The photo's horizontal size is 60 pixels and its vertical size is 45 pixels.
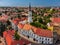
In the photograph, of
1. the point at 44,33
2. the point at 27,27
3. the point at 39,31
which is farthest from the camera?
the point at 27,27

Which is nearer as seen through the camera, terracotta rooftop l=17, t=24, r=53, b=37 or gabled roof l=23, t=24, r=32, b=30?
terracotta rooftop l=17, t=24, r=53, b=37

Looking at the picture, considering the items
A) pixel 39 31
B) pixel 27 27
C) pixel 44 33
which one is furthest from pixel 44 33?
pixel 27 27

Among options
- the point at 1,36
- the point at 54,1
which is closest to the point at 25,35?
the point at 1,36

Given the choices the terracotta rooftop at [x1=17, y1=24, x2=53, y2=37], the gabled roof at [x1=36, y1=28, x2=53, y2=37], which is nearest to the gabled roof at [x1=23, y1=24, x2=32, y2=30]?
the terracotta rooftop at [x1=17, y1=24, x2=53, y2=37]

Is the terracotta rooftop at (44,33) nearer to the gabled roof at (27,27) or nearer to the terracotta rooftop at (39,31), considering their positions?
the terracotta rooftop at (39,31)

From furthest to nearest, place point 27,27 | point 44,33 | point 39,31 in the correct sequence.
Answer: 1. point 27,27
2. point 39,31
3. point 44,33

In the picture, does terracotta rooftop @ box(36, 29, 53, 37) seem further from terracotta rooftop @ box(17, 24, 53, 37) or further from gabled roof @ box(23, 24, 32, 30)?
gabled roof @ box(23, 24, 32, 30)

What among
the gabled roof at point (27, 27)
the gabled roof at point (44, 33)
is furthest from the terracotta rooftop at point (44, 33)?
the gabled roof at point (27, 27)

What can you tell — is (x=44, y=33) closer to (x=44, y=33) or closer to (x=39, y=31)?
(x=44, y=33)

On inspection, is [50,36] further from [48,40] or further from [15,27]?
[15,27]

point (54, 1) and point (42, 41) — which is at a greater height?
point (54, 1)

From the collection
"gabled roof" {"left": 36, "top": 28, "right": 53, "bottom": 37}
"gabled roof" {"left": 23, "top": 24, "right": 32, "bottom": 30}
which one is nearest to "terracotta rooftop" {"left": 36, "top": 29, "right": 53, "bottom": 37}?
"gabled roof" {"left": 36, "top": 28, "right": 53, "bottom": 37}
